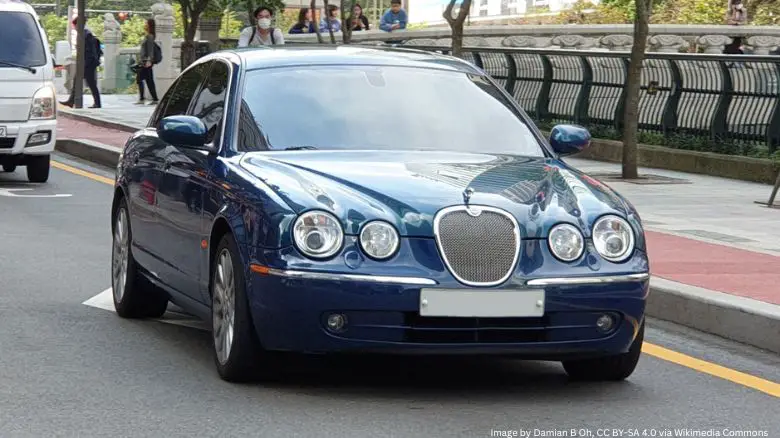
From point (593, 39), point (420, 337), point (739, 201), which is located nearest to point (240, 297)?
point (420, 337)

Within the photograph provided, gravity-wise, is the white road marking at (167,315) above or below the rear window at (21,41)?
below

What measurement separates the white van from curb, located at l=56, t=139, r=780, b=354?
32.7ft

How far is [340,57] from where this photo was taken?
8.35 metres

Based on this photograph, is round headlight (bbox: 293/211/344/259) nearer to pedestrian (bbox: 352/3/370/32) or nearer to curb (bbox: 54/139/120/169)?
curb (bbox: 54/139/120/169)

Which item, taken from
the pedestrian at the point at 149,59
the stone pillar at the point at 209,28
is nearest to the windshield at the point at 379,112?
the pedestrian at the point at 149,59

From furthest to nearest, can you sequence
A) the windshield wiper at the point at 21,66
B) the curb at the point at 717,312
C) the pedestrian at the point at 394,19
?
the pedestrian at the point at 394,19 < the windshield wiper at the point at 21,66 < the curb at the point at 717,312

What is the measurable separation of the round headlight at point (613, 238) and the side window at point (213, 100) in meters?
1.93

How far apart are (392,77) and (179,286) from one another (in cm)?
137

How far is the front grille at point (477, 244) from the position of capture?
6734 millimetres

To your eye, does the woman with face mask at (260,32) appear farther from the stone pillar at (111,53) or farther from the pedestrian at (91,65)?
the stone pillar at (111,53)

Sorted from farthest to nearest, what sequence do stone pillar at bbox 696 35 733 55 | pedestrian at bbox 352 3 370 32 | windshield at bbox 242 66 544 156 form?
pedestrian at bbox 352 3 370 32 → stone pillar at bbox 696 35 733 55 → windshield at bbox 242 66 544 156

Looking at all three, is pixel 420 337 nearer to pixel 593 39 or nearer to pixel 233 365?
pixel 233 365

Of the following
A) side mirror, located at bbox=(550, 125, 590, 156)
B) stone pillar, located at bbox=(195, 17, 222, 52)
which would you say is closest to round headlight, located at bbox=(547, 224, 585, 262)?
side mirror, located at bbox=(550, 125, 590, 156)

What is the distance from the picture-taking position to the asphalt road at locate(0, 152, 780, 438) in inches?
252
